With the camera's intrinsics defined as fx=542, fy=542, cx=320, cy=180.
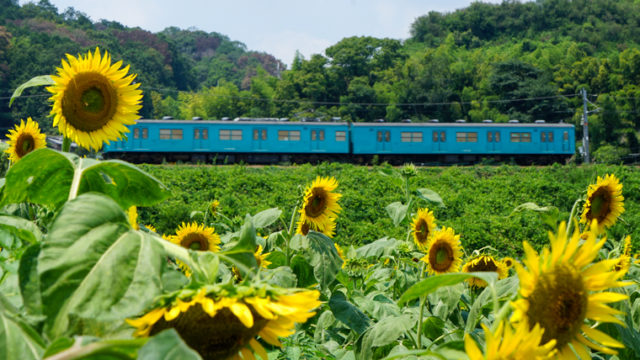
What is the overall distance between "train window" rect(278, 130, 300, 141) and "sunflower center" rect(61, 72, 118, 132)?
78.7ft

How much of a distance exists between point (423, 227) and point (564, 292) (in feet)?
7.58

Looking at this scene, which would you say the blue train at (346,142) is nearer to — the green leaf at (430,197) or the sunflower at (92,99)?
the green leaf at (430,197)

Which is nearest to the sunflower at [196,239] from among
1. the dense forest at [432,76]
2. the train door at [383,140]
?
the train door at [383,140]

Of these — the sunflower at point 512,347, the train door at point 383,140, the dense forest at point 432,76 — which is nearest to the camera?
the sunflower at point 512,347

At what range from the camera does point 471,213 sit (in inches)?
579

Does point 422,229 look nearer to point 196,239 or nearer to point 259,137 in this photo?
point 196,239

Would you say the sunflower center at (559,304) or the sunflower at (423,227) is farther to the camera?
the sunflower at (423,227)

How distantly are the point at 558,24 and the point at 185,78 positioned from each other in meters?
57.7

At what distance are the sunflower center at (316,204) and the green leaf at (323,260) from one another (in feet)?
1.88

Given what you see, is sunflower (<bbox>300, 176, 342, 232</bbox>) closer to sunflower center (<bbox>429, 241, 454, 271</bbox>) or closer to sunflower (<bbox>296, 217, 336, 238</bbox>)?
sunflower (<bbox>296, 217, 336, 238</bbox>)

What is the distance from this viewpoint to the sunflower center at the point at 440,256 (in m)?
2.38

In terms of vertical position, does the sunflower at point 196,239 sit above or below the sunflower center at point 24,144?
below

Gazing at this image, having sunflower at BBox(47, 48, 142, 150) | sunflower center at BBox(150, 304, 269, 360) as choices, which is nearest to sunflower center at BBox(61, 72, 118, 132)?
sunflower at BBox(47, 48, 142, 150)

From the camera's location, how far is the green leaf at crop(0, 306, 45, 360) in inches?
19.8
